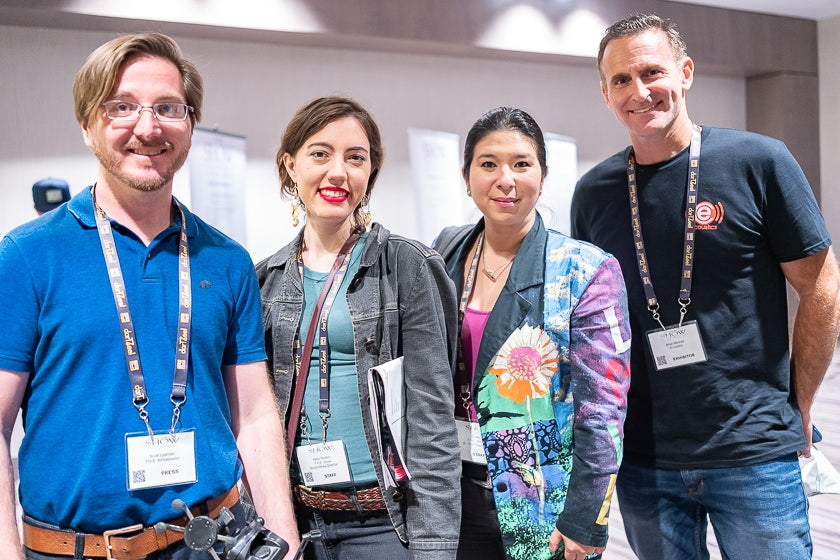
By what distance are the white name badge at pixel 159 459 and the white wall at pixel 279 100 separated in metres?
2.52

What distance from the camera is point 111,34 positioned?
16.9 feet

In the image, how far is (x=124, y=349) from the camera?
1354 mm

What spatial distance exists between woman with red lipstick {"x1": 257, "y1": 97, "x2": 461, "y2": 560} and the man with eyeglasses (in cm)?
13

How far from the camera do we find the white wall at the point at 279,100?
491 cm

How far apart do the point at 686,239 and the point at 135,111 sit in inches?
52.4

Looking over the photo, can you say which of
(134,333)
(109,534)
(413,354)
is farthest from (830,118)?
(109,534)

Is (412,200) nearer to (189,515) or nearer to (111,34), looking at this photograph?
(111,34)

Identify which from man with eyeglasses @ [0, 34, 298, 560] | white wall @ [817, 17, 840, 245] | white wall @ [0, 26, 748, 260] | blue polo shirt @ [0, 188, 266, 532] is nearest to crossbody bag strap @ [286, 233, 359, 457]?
man with eyeglasses @ [0, 34, 298, 560]

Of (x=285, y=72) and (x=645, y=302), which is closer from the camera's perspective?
(x=645, y=302)

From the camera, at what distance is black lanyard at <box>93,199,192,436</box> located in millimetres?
Answer: 1354

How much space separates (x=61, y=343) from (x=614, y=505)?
338 centimetres

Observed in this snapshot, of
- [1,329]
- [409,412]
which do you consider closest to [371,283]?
[409,412]

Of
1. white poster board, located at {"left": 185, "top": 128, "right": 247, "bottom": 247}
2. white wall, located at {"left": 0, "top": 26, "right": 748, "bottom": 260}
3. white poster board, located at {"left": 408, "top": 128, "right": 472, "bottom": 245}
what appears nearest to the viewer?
white wall, located at {"left": 0, "top": 26, "right": 748, "bottom": 260}

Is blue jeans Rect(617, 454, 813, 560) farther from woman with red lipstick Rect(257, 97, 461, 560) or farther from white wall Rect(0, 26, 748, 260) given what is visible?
white wall Rect(0, 26, 748, 260)
